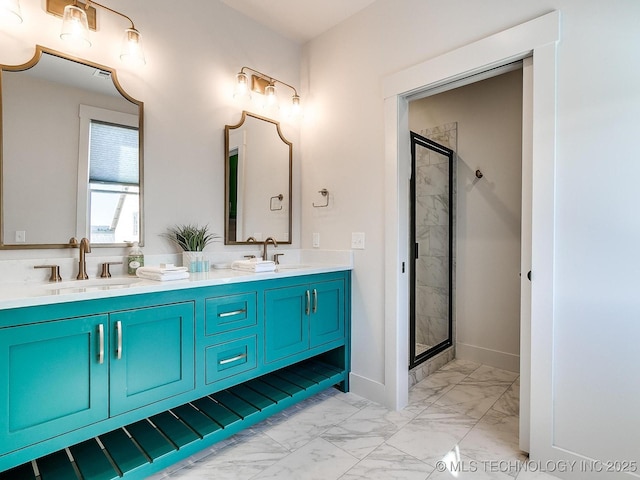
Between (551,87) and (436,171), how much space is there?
4.94 ft

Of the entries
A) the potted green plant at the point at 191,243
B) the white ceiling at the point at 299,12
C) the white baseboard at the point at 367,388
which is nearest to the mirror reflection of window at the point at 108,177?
the potted green plant at the point at 191,243

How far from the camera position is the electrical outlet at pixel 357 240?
244 cm

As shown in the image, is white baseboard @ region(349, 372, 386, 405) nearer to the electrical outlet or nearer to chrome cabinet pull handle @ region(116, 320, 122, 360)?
the electrical outlet

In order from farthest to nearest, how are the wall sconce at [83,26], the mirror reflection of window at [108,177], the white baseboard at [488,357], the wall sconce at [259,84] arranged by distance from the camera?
the white baseboard at [488,357]
the wall sconce at [259,84]
the mirror reflection of window at [108,177]
the wall sconce at [83,26]

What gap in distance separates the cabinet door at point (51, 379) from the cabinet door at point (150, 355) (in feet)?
0.17

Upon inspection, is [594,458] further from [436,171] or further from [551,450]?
[436,171]

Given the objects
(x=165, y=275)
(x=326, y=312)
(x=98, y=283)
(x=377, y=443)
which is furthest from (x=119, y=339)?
(x=377, y=443)

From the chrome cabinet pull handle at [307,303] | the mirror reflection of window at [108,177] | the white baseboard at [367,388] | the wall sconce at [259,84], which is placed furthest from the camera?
the wall sconce at [259,84]

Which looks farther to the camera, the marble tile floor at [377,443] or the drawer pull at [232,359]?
the drawer pull at [232,359]

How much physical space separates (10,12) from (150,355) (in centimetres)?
172

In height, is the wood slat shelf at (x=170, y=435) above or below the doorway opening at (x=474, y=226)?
below

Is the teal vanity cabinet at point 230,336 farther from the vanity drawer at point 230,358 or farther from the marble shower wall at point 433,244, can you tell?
the marble shower wall at point 433,244

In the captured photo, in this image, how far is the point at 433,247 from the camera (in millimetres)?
3111

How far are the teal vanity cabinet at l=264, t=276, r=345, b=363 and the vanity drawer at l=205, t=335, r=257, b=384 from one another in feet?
0.37
